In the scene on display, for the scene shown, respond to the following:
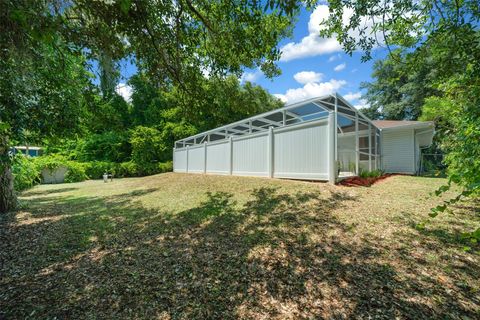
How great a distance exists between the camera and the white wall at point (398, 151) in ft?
37.6

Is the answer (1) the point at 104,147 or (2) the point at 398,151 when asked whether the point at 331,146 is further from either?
(1) the point at 104,147

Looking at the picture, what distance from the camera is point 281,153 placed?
23.1 feet

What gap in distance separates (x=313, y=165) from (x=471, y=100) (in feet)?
10.9

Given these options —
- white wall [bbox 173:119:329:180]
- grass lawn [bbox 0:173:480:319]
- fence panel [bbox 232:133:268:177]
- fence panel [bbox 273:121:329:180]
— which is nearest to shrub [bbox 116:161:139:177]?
white wall [bbox 173:119:329:180]

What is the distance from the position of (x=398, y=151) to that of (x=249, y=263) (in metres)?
12.6

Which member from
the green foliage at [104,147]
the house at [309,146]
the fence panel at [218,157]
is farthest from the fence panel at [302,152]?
the green foliage at [104,147]

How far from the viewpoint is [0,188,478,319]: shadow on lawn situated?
1871 millimetres

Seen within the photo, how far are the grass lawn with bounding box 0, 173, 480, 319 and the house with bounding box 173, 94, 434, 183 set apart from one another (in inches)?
72.6

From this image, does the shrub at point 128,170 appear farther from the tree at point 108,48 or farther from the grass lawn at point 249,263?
the grass lawn at point 249,263

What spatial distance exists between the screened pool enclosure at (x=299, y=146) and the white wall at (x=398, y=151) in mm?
1085

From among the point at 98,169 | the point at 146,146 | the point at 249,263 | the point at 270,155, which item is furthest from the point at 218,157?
the point at 98,169

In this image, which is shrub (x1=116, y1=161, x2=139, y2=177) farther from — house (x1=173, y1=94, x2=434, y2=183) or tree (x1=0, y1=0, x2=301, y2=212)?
tree (x1=0, y1=0, x2=301, y2=212)

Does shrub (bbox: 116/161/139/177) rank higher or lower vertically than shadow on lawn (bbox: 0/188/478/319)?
higher

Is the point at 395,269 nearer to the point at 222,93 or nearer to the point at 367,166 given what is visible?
the point at 222,93
